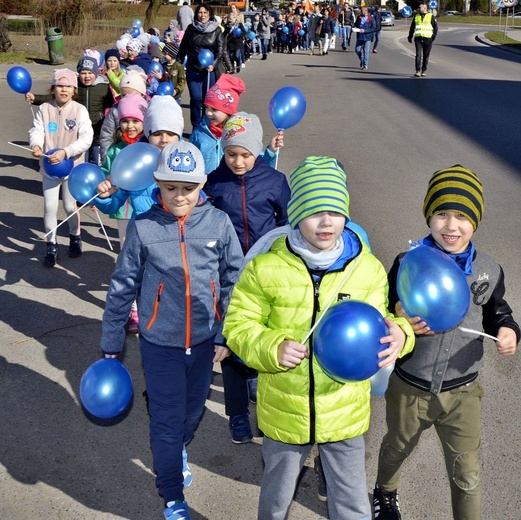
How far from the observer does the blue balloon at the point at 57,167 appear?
255 inches

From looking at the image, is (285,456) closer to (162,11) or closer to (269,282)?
(269,282)

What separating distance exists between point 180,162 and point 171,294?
629 millimetres

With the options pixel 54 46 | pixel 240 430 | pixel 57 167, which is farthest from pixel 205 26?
pixel 54 46

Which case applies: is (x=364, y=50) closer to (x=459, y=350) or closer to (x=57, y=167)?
(x=57, y=167)

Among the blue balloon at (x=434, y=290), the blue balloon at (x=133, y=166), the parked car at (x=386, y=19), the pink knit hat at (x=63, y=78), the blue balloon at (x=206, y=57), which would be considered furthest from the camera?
the parked car at (x=386, y=19)

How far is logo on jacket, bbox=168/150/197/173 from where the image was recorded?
3.44m

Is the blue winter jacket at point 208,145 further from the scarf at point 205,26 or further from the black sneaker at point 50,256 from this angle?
the scarf at point 205,26

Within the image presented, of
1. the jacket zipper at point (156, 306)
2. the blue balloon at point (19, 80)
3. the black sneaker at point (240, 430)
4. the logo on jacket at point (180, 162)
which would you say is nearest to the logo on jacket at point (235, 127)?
the logo on jacket at point (180, 162)

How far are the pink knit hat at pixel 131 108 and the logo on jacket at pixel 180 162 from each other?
2134 mm

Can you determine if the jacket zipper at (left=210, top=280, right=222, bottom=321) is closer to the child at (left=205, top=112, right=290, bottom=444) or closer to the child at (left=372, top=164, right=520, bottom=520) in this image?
the child at (left=205, top=112, right=290, bottom=444)

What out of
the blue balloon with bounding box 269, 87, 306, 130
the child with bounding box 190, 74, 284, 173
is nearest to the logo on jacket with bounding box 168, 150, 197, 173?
the child with bounding box 190, 74, 284, 173

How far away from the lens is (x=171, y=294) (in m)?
3.48

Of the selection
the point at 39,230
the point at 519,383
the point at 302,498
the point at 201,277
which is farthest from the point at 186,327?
the point at 39,230

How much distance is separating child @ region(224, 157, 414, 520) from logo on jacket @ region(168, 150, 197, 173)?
0.66 m
